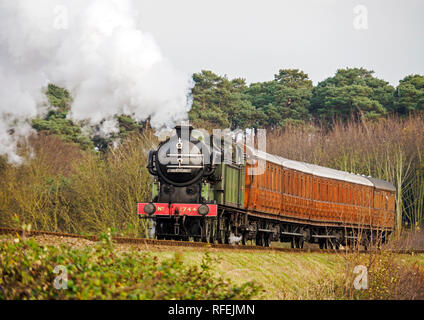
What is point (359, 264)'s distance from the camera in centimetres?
1587

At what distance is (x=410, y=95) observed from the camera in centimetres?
5922

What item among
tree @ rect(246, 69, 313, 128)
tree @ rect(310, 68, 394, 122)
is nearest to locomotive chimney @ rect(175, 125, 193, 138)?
tree @ rect(310, 68, 394, 122)

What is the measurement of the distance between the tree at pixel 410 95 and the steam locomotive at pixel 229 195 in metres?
35.2

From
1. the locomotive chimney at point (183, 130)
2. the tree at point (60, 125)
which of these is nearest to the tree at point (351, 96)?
the tree at point (60, 125)

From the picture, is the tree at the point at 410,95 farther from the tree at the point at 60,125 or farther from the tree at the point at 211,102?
the tree at the point at 60,125

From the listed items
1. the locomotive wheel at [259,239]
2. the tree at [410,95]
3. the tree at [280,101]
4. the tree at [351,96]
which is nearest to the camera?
the locomotive wheel at [259,239]

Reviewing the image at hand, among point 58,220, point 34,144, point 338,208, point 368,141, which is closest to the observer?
point 338,208

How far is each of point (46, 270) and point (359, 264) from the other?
9.08 m

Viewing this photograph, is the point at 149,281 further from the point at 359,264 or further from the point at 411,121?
the point at 411,121

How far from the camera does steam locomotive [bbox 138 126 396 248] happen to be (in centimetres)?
1848

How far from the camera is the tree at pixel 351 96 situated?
61281 millimetres

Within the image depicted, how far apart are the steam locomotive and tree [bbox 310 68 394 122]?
36506 millimetres

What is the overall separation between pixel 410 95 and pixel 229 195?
4378cm
